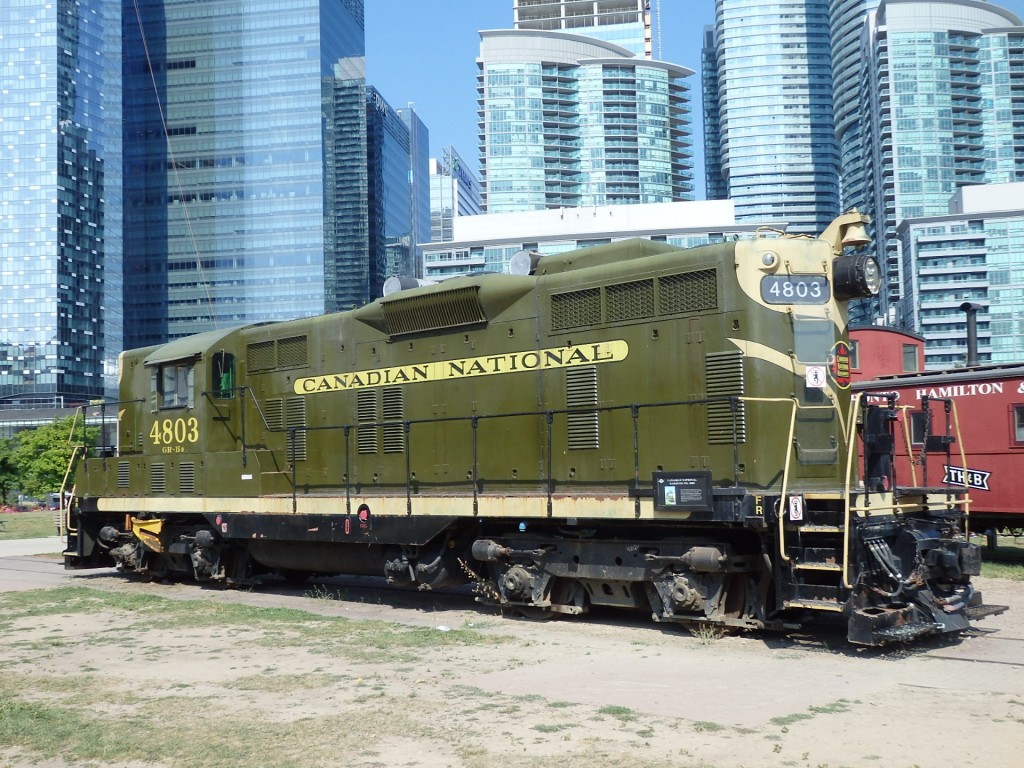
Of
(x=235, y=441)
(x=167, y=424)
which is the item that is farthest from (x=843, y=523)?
(x=167, y=424)

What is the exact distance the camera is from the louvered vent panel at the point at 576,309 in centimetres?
1045

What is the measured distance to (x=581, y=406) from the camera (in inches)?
415

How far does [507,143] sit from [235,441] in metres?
151

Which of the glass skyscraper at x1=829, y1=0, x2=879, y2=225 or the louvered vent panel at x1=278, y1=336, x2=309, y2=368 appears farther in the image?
the glass skyscraper at x1=829, y1=0, x2=879, y2=225

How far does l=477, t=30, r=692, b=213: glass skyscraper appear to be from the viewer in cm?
15700

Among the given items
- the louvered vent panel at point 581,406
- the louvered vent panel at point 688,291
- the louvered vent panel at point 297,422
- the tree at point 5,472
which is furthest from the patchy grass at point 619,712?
the tree at point 5,472

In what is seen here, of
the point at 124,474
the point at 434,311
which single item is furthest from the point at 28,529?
the point at 434,311

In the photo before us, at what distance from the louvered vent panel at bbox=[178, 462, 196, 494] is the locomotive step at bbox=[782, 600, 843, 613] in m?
8.91

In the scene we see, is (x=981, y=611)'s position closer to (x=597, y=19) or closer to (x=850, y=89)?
Answer: (x=850, y=89)

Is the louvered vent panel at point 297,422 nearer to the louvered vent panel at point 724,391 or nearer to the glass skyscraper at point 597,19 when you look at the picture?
the louvered vent panel at point 724,391

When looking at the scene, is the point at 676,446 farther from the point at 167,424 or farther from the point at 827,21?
the point at 827,21

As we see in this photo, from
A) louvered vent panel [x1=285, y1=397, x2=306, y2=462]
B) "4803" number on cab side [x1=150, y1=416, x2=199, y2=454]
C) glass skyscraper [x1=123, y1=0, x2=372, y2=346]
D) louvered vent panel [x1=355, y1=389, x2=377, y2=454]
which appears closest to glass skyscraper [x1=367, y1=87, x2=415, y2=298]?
glass skyscraper [x1=123, y1=0, x2=372, y2=346]

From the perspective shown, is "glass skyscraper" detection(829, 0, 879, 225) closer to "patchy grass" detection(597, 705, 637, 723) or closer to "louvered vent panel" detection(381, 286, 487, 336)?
"louvered vent panel" detection(381, 286, 487, 336)

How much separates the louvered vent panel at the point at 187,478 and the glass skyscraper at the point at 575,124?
14657 centimetres
